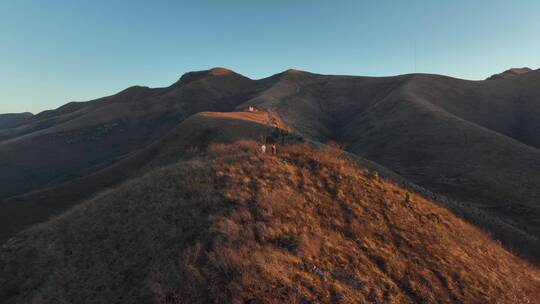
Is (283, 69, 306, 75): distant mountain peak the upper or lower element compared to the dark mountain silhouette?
upper

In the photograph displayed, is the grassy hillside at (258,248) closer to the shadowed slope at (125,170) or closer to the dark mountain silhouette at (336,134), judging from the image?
the shadowed slope at (125,170)

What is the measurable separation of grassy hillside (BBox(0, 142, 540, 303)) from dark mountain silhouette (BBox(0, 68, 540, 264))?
14556mm

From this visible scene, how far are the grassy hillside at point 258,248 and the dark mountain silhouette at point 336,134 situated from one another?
1456 cm

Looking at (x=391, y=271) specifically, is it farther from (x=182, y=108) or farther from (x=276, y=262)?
(x=182, y=108)

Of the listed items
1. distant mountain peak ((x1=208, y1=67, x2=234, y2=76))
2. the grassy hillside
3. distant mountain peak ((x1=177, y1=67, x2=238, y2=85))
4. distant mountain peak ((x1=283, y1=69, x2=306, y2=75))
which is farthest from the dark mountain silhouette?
the grassy hillside

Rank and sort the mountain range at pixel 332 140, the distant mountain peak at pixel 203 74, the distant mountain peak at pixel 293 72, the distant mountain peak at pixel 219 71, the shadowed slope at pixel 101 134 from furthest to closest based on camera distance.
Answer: the distant mountain peak at pixel 219 71 < the distant mountain peak at pixel 203 74 < the distant mountain peak at pixel 293 72 < the shadowed slope at pixel 101 134 < the mountain range at pixel 332 140

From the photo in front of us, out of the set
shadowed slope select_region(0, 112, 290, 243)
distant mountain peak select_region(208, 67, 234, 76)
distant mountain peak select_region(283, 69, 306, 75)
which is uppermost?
distant mountain peak select_region(208, 67, 234, 76)

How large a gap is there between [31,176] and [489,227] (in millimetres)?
83294

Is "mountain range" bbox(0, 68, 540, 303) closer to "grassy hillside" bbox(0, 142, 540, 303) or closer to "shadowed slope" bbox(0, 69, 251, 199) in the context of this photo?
"shadowed slope" bbox(0, 69, 251, 199)

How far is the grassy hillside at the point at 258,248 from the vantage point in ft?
34.7

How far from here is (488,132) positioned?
62.4m

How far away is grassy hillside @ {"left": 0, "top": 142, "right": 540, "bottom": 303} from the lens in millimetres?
10562

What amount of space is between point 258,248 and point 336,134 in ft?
260

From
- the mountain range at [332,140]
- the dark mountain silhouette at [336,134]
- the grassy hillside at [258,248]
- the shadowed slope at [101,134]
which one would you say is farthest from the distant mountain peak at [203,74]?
the grassy hillside at [258,248]
